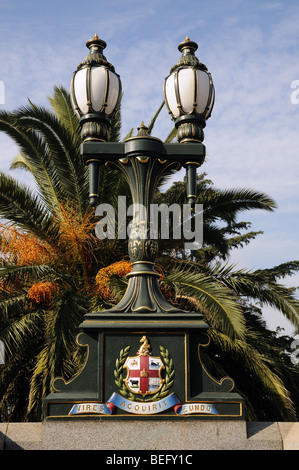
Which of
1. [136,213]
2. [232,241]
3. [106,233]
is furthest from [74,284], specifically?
[232,241]

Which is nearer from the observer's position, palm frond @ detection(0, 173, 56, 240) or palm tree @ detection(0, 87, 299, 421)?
palm tree @ detection(0, 87, 299, 421)

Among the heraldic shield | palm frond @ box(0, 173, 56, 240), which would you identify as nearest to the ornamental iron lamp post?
the heraldic shield

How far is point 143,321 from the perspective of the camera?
4.66m

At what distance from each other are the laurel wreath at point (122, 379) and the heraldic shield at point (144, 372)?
29 millimetres

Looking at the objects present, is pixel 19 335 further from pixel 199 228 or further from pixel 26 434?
pixel 199 228

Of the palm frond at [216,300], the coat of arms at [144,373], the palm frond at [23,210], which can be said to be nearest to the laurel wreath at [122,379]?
the coat of arms at [144,373]

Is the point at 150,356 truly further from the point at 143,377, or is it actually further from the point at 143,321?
the point at 143,321

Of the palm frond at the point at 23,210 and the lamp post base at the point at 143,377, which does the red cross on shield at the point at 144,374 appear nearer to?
the lamp post base at the point at 143,377

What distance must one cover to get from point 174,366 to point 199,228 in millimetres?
6704

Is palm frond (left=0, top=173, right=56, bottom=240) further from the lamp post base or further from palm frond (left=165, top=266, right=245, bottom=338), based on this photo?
the lamp post base

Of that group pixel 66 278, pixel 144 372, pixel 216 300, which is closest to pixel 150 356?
pixel 144 372

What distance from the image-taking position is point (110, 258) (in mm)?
10359

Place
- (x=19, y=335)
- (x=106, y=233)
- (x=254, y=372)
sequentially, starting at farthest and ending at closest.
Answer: (x=106, y=233) < (x=254, y=372) < (x=19, y=335)

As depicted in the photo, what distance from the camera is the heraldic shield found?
4461 millimetres
